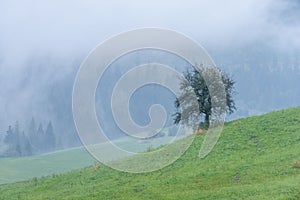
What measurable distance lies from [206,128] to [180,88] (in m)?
9.08

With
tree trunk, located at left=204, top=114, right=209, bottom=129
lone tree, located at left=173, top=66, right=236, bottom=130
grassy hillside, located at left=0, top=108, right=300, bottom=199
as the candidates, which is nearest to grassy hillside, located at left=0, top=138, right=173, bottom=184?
lone tree, located at left=173, top=66, right=236, bottom=130

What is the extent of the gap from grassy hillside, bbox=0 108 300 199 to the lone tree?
949cm

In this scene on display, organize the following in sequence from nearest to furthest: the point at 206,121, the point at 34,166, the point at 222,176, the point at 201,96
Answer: the point at 222,176 → the point at 206,121 → the point at 201,96 → the point at 34,166

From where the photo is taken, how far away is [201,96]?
69562 mm

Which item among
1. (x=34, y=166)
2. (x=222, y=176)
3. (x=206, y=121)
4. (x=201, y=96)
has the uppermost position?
(x=201, y=96)

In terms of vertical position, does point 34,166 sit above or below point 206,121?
below

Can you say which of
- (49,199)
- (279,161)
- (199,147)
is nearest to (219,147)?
(199,147)

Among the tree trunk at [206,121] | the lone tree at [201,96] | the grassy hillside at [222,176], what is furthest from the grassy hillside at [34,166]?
the grassy hillside at [222,176]

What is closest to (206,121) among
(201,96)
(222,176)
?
(201,96)

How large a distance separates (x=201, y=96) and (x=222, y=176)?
102ft

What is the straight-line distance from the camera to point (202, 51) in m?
42.8

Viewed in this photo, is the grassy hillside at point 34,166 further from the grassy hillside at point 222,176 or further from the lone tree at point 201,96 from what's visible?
the grassy hillside at point 222,176

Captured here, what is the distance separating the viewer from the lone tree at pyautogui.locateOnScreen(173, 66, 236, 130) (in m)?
68.3

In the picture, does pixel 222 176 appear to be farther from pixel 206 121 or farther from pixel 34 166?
pixel 34 166
